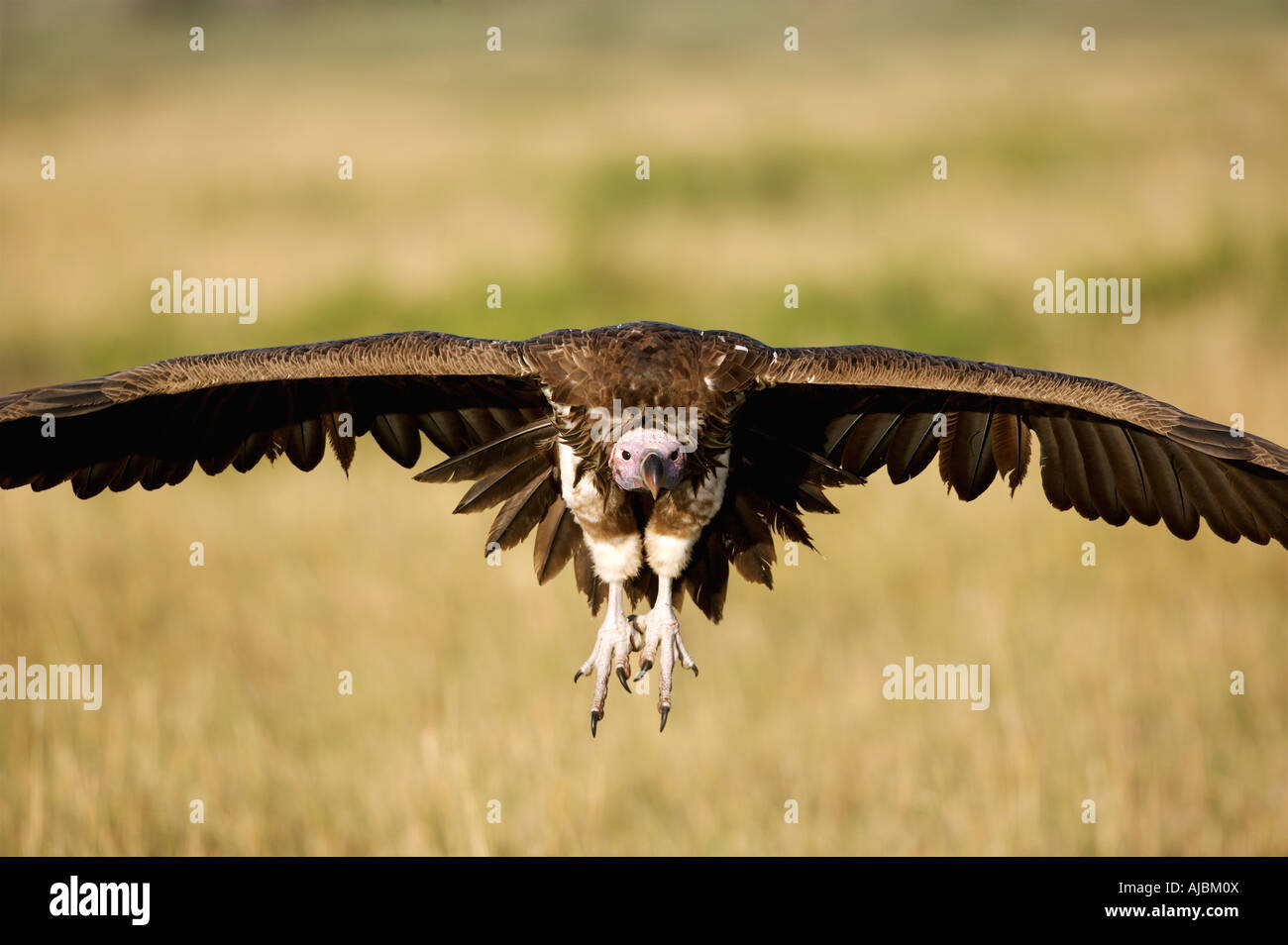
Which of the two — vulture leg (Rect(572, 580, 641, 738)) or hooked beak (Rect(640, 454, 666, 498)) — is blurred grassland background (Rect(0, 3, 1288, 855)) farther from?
hooked beak (Rect(640, 454, 666, 498))

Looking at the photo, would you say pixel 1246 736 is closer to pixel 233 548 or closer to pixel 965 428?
pixel 965 428

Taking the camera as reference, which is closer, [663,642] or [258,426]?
[663,642]

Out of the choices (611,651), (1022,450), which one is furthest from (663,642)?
(1022,450)

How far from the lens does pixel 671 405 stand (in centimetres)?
534

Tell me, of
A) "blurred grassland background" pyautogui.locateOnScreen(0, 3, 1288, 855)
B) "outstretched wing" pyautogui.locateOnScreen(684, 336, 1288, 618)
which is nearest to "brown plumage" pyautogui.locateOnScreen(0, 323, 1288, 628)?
"outstretched wing" pyautogui.locateOnScreen(684, 336, 1288, 618)

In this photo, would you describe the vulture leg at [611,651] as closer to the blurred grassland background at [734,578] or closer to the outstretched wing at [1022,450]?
the outstretched wing at [1022,450]

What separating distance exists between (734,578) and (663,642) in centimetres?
743

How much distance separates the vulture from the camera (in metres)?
5.41

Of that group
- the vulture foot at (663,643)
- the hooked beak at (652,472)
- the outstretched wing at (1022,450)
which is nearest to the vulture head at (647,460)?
the hooked beak at (652,472)

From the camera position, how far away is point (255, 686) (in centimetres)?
1025

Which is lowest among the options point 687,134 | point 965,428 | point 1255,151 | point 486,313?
point 965,428

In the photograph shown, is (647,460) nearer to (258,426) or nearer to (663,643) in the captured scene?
(663,643)

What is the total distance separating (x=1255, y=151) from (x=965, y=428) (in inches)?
578

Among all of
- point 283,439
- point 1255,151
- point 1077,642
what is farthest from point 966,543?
point 1255,151
